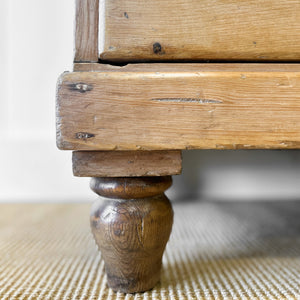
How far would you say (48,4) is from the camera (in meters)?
1.12

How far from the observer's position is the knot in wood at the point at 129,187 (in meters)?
0.40

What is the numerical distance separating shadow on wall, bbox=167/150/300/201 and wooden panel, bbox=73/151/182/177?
29.6 inches

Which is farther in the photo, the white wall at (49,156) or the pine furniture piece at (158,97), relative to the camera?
the white wall at (49,156)

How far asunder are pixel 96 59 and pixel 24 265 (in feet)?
1.15

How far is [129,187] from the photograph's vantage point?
398mm

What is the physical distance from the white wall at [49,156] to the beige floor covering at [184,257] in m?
0.20

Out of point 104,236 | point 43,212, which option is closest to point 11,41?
point 43,212

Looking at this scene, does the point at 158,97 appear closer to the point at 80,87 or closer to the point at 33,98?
the point at 80,87

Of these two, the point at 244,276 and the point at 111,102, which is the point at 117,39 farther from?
the point at 244,276

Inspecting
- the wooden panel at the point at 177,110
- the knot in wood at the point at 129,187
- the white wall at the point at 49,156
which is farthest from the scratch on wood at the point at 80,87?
the white wall at the point at 49,156

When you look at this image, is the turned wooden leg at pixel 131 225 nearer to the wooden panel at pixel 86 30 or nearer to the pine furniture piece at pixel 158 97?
the pine furniture piece at pixel 158 97

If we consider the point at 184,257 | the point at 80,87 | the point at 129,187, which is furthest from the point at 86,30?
the point at 184,257

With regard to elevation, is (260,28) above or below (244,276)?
above

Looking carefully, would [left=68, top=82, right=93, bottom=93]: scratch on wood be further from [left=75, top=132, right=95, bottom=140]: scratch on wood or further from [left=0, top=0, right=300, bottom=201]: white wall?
[left=0, top=0, right=300, bottom=201]: white wall
